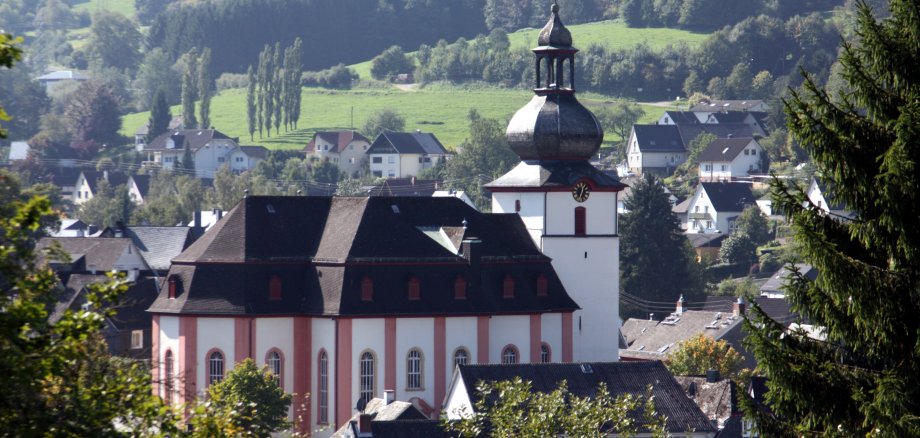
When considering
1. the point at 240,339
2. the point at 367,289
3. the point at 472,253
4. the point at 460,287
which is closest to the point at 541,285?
the point at 472,253

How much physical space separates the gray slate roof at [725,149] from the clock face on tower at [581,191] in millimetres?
87295

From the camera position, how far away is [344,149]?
506 ft

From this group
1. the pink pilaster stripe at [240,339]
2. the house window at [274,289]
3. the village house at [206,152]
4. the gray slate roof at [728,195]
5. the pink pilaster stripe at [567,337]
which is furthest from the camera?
the village house at [206,152]

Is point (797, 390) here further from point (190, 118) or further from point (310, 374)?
point (190, 118)

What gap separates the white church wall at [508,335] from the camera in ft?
174

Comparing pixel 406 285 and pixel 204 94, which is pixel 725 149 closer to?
pixel 204 94

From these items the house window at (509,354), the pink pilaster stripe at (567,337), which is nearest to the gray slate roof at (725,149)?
the pink pilaster stripe at (567,337)

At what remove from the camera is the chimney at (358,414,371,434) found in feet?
138

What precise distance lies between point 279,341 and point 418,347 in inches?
131

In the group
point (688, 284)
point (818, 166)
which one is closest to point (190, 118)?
point (688, 284)

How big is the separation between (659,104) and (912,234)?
6292 inches

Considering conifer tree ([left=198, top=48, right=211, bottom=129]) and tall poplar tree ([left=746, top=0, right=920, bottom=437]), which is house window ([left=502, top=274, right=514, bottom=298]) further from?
conifer tree ([left=198, top=48, right=211, bottom=129])

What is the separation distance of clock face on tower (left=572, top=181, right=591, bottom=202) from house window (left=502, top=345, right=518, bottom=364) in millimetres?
4267

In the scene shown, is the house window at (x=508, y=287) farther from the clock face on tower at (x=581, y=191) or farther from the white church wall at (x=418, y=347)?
the clock face on tower at (x=581, y=191)
